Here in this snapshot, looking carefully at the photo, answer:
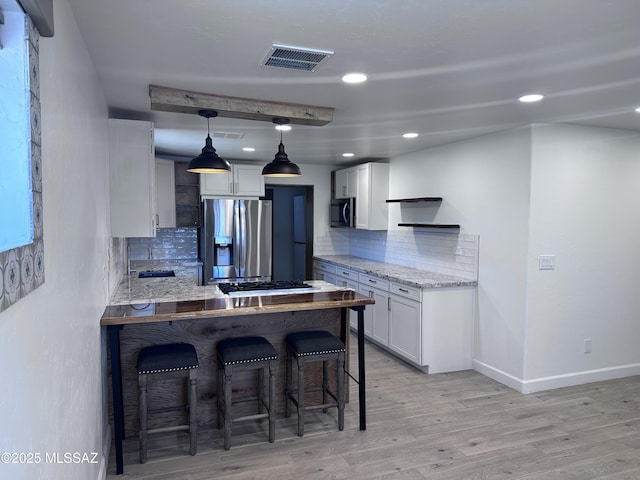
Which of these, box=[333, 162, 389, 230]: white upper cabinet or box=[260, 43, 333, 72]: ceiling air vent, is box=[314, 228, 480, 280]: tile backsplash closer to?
box=[333, 162, 389, 230]: white upper cabinet

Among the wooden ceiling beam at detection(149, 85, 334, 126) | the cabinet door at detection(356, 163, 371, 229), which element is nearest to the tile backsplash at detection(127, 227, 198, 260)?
the cabinet door at detection(356, 163, 371, 229)

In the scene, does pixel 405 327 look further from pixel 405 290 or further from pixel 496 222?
pixel 496 222

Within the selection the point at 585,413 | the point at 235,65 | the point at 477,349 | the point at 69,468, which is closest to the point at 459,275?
the point at 477,349

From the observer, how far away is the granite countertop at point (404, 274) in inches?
162

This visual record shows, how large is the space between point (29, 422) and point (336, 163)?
555cm

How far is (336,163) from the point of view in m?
6.25

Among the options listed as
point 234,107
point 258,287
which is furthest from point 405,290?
point 234,107

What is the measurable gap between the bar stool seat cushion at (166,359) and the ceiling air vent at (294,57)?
1831mm

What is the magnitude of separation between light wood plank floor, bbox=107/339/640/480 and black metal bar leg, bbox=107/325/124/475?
109mm

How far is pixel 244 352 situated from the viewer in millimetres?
2760

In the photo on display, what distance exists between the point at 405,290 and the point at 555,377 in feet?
5.05

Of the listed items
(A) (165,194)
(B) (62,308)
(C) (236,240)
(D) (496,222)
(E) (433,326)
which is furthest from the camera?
(C) (236,240)

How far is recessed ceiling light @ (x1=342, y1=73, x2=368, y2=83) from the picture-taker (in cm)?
240

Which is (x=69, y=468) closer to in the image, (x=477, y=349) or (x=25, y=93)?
(x=25, y=93)
